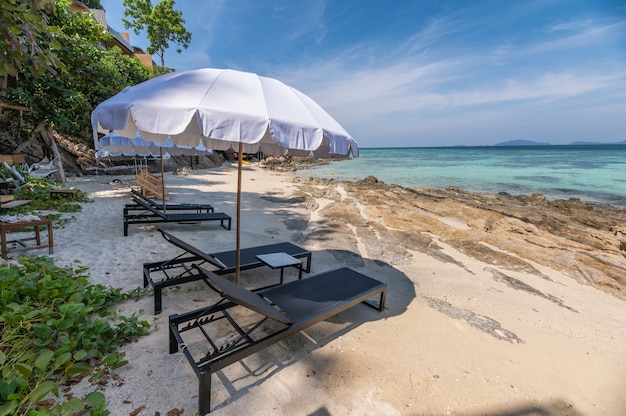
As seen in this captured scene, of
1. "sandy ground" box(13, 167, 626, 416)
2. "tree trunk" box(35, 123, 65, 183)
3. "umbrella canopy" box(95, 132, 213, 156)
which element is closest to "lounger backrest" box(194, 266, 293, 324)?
"sandy ground" box(13, 167, 626, 416)

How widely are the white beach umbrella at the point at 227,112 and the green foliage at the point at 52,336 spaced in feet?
6.06

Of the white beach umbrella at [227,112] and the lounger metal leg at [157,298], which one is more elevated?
the white beach umbrella at [227,112]

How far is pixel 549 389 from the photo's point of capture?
2.54 meters

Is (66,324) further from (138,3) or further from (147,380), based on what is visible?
(138,3)

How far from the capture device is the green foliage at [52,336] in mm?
1874

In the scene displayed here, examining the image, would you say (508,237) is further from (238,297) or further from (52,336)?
(52,336)

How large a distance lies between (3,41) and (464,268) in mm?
6771

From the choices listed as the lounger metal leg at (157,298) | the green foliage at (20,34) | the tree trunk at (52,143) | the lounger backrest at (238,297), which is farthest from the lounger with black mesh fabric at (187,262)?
the tree trunk at (52,143)

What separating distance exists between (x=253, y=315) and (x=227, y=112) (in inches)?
94.3

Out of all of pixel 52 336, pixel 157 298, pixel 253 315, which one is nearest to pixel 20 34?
pixel 52 336

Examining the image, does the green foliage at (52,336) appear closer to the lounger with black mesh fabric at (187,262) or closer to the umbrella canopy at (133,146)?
the lounger with black mesh fabric at (187,262)

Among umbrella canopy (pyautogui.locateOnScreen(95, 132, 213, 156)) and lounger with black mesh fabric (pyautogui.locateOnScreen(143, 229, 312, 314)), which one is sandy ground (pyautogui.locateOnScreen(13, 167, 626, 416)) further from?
umbrella canopy (pyautogui.locateOnScreen(95, 132, 213, 156))

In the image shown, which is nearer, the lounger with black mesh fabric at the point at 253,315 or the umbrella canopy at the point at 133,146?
the lounger with black mesh fabric at the point at 253,315

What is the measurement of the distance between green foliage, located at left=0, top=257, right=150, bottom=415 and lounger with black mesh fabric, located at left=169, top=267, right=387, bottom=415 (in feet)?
1.87
